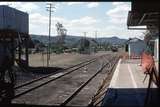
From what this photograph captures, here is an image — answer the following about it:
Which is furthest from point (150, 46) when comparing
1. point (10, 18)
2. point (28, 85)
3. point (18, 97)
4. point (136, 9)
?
point (136, 9)

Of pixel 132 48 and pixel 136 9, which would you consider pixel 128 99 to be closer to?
pixel 136 9

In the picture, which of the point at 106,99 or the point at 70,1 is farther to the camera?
the point at 106,99

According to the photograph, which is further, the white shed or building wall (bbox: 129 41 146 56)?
building wall (bbox: 129 41 146 56)

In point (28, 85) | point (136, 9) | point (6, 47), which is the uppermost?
point (136, 9)

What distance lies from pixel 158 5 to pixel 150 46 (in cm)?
2984

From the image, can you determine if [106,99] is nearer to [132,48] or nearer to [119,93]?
[119,93]

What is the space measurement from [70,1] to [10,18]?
34.3 meters

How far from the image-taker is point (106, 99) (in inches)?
800

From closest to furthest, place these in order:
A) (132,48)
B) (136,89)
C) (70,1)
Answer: (70,1) → (136,89) → (132,48)

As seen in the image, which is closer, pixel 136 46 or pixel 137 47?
pixel 136 46

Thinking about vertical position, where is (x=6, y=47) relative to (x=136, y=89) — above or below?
above

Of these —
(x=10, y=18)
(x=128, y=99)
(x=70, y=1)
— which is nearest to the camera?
(x=70, y=1)

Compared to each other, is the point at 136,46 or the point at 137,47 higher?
the point at 136,46

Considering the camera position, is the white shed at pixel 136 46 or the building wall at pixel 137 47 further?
the building wall at pixel 137 47
